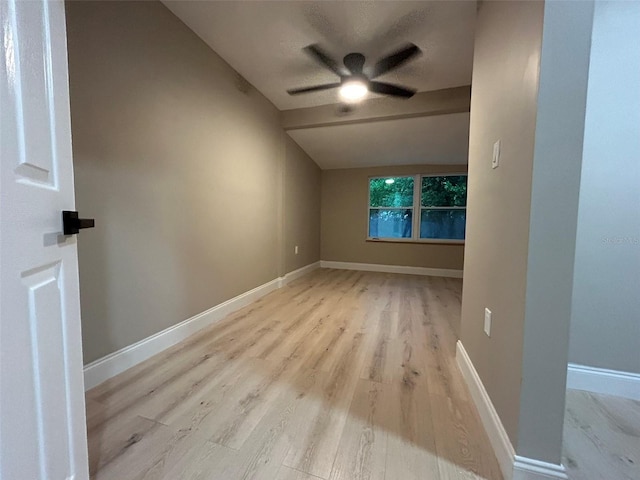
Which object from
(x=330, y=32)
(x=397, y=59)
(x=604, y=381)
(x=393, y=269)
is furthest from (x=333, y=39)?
(x=393, y=269)

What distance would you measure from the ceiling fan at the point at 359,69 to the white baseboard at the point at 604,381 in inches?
94.4

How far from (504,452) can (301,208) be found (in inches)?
153

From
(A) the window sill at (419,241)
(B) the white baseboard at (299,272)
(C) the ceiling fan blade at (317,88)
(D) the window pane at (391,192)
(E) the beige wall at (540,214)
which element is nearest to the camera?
(E) the beige wall at (540,214)

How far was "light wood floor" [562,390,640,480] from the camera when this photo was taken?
1.05 meters

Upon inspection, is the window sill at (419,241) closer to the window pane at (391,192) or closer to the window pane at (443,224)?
the window pane at (443,224)

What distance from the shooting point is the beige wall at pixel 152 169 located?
149 cm

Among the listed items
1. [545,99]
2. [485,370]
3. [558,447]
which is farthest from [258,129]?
[558,447]

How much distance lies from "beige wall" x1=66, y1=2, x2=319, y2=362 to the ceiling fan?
36.7 inches

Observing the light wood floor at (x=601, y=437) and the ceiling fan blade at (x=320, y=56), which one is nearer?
the light wood floor at (x=601, y=437)

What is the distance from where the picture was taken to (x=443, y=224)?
487 centimetres

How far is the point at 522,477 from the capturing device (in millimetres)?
941

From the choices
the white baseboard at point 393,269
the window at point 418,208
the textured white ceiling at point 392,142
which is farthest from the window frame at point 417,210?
the white baseboard at point 393,269

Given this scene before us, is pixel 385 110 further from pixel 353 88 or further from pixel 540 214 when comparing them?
pixel 540 214

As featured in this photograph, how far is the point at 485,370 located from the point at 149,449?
5.20 ft
